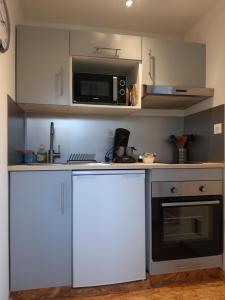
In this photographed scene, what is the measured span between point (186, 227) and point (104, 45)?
1.63 metres

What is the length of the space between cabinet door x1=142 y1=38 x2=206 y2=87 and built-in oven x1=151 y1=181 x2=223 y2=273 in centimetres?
92

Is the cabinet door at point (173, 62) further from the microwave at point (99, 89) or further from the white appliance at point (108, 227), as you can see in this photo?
the white appliance at point (108, 227)

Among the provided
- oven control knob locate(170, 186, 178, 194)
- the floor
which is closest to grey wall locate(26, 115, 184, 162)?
oven control knob locate(170, 186, 178, 194)

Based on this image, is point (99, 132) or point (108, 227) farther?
point (99, 132)

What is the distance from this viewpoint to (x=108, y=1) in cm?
198

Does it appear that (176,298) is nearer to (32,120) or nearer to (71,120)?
(71,120)

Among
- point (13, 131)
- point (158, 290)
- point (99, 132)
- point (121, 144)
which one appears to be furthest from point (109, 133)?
point (158, 290)

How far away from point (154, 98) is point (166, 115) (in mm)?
465

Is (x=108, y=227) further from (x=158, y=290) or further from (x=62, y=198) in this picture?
(x=158, y=290)

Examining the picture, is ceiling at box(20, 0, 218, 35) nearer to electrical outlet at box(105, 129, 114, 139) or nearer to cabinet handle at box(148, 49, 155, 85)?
cabinet handle at box(148, 49, 155, 85)

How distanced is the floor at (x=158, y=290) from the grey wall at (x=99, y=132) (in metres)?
1.14

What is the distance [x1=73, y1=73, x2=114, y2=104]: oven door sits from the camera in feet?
6.64

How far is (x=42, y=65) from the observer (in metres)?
1.92

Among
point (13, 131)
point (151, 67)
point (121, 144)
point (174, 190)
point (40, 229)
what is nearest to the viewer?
point (40, 229)
